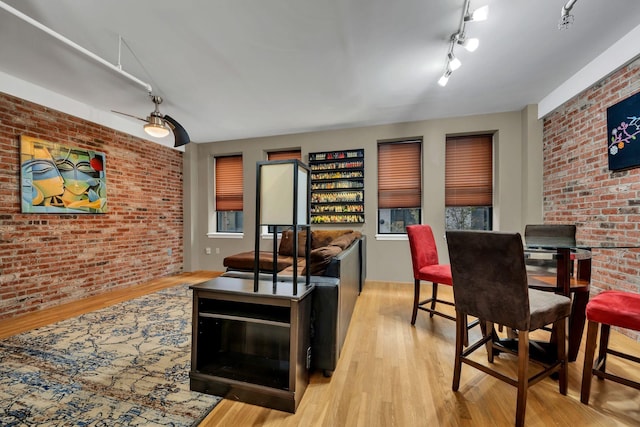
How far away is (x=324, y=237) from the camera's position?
13.5 feet

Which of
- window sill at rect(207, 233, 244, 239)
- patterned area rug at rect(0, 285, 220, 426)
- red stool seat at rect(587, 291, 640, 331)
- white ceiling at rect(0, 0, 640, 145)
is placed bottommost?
patterned area rug at rect(0, 285, 220, 426)

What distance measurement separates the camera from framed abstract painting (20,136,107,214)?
287cm

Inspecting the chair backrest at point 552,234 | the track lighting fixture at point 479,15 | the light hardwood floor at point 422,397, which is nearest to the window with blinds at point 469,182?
the chair backrest at point 552,234

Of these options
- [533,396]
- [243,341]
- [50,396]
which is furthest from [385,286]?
[50,396]

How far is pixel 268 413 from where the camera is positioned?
56.2 inches

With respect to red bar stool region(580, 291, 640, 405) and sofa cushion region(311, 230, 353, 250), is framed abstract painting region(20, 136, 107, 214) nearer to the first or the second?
sofa cushion region(311, 230, 353, 250)

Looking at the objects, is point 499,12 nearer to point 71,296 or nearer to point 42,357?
point 42,357

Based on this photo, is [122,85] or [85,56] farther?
[122,85]

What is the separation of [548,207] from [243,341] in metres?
4.11

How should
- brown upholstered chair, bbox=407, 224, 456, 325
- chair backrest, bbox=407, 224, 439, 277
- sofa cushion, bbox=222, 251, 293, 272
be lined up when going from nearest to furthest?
brown upholstered chair, bbox=407, 224, 456, 325 → chair backrest, bbox=407, 224, 439, 277 → sofa cushion, bbox=222, 251, 293, 272

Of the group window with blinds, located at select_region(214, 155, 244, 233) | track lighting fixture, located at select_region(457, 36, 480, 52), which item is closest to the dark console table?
track lighting fixture, located at select_region(457, 36, 480, 52)

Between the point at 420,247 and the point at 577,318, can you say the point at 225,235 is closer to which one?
the point at 420,247

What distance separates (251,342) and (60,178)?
341cm

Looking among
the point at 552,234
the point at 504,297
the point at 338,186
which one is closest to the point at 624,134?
the point at 552,234
